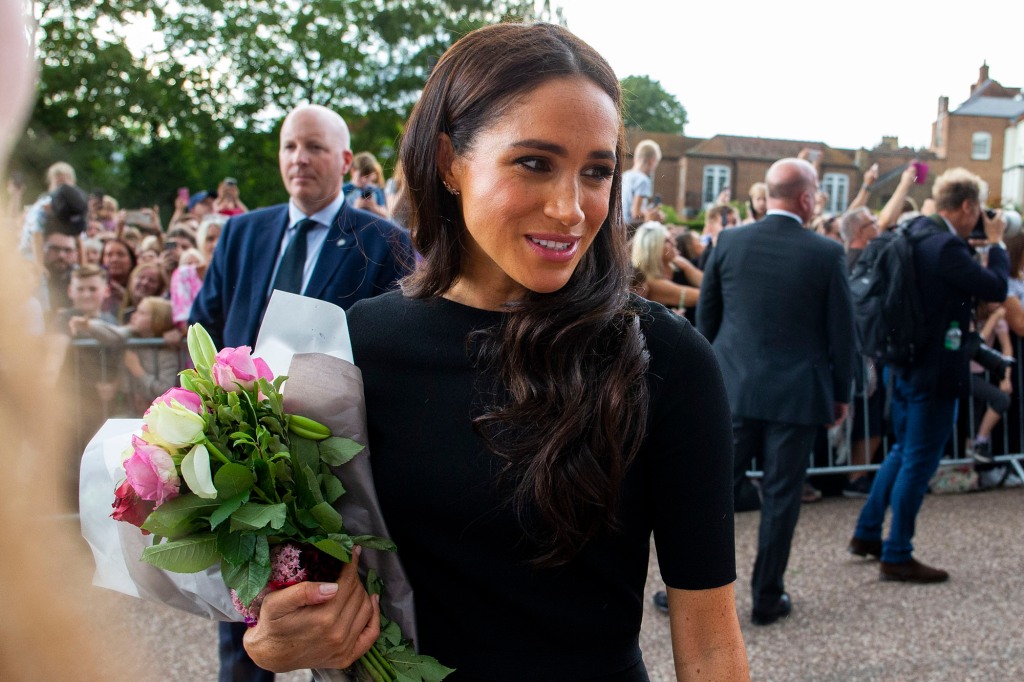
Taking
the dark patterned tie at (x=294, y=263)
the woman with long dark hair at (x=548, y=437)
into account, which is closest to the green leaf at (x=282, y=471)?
the woman with long dark hair at (x=548, y=437)

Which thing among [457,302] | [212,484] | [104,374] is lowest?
[104,374]

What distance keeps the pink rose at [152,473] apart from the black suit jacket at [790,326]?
13.1 feet

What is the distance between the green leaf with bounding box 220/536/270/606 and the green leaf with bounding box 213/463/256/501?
0.27 feet

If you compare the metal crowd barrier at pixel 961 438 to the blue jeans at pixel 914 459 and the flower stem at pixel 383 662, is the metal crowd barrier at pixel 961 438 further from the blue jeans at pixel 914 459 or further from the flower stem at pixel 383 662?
the flower stem at pixel 383 662

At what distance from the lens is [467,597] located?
157 centimetres

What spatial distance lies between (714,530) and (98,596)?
1.12 metres

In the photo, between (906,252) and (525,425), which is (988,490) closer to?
(906,252)

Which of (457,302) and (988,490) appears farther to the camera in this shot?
(988,490)

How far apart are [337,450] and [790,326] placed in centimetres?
386

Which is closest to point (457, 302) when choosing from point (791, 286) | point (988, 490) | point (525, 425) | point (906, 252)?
point (525, 425)

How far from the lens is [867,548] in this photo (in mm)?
5621

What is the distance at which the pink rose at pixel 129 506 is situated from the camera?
52.2 inches

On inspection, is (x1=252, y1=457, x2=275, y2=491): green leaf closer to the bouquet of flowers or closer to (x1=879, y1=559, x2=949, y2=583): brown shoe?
the bouquet of flowers

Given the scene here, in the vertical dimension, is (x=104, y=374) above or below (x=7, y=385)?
below
